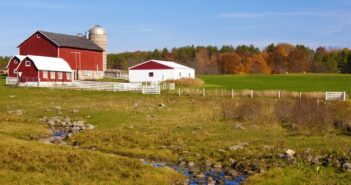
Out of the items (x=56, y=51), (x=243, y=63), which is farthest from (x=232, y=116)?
(x=243, y=63)

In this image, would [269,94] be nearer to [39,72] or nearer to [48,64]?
[39,72]

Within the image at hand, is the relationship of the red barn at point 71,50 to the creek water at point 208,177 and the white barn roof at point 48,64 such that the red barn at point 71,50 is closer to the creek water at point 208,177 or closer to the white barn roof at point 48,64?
the white barn roof at point 48,64

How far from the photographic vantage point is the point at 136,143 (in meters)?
21.9

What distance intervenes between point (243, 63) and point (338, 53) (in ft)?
85.3

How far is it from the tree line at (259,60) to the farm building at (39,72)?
82549 millimetres

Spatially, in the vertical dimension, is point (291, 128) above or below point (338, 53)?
below

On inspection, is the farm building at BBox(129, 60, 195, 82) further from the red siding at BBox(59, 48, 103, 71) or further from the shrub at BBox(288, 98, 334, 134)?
the shrub at BBox(288, 98, 334, 134)

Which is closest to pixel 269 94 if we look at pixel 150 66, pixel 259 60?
pixel 150 66

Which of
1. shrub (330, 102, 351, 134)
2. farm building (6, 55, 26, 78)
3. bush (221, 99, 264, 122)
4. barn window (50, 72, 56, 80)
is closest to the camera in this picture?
shrub (330, 102, 351, 134)

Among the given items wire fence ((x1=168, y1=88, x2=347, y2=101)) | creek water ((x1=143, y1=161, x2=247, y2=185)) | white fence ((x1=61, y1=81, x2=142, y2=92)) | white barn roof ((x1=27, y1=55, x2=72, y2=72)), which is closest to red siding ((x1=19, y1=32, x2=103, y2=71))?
white barn roof ((x1=27, y1=55, x2=72, y2=72))

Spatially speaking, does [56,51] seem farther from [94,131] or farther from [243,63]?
[243,63]

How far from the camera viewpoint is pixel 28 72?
56219 mm

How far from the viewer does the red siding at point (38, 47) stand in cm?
6650

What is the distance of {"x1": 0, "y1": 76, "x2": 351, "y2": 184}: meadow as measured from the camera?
15.4 m
